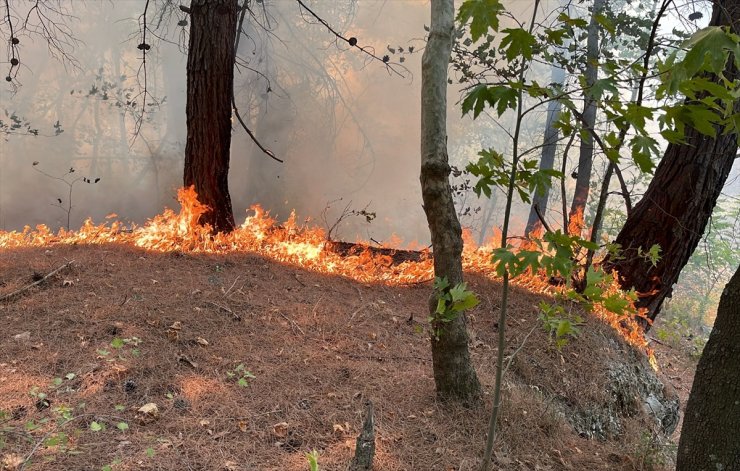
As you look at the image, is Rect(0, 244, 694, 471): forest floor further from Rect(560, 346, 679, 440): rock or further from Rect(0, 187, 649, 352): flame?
Rect(0, 187, 649, 352): flame

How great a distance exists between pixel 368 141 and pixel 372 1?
548 cm

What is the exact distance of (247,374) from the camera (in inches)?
124

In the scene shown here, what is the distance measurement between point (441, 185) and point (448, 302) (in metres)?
0.65

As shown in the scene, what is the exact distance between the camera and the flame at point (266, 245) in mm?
5176

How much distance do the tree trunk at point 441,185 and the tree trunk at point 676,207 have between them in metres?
2.51

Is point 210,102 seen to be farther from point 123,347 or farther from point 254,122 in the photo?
point 254,122

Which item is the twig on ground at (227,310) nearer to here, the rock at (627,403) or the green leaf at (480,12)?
the rock at (627,403)

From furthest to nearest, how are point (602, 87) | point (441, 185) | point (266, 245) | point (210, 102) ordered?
point (210, 102) → point (266, 245) → point (441, 185) → point (602, 87)

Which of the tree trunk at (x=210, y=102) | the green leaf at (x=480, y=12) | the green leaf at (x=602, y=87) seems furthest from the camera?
the tree trunk at (x=210, y=102)

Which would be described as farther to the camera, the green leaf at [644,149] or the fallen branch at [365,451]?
the fallen branch at [365,451]

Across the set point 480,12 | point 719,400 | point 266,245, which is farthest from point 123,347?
point 719,400

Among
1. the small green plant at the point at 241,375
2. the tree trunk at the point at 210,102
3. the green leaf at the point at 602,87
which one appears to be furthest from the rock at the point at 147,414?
the tree trunk at the point at 210,102

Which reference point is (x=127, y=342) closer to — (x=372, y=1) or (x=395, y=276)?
(x=395, y=276)

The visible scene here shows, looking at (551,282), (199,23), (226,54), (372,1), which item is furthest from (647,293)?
(372,1)
